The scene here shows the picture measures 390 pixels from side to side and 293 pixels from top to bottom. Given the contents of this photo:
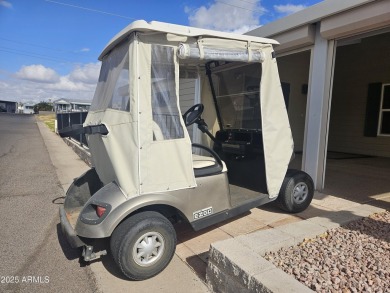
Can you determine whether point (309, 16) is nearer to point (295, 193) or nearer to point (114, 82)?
point (295, 193)

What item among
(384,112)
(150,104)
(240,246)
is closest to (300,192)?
(240,246)

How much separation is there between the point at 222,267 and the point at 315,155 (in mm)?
3228

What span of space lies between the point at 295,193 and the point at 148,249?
2275mm

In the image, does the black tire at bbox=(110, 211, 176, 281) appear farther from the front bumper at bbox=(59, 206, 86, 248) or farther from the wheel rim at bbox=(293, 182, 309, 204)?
the wheel rim at bbox=(293, 182, 309, 204)

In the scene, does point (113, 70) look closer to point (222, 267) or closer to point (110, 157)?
point (110, 157)

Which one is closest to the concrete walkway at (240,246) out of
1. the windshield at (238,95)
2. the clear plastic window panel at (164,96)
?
the clear plastic window panel at (164,96)

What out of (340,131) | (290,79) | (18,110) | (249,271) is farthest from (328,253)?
(18,110)

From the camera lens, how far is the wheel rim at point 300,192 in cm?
396

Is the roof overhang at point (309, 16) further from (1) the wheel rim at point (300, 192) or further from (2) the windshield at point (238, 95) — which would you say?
(1) the wheel rim at point (300, 192)

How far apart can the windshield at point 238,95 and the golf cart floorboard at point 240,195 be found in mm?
919

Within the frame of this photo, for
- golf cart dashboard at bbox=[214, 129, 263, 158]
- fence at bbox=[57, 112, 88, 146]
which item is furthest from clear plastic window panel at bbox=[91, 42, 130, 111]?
fence at bbox=[57, 112, 88, 146]

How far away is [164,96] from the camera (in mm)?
2738

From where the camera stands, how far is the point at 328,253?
2602 mm

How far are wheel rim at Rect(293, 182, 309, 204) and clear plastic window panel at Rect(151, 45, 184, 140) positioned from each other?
205 centimetres
